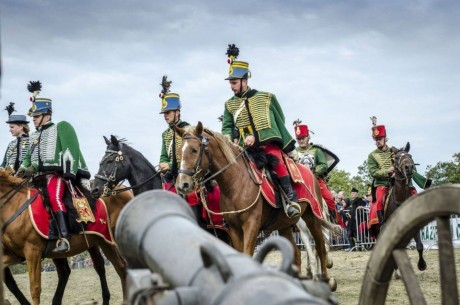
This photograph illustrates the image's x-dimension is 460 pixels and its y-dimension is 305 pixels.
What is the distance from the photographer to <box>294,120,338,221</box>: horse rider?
15.4 meters

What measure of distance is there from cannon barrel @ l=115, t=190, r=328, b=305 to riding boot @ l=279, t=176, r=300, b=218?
7.61m

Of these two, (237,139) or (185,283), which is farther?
(237,139)

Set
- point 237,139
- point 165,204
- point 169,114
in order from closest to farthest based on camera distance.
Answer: point 165,204, point 237,139, point 169,114

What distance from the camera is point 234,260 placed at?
2.87 meters

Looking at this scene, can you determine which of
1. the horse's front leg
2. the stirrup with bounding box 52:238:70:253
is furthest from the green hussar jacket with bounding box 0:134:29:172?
the horse's front leg

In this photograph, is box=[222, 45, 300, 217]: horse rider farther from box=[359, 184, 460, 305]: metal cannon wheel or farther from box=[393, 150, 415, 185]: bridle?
box=[359, 184, 460, 305]: metal cannon wheel

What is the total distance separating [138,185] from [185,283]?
9048 millimetres

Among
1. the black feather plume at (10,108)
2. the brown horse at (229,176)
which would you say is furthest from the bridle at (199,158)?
the black feather plume at (10,108)

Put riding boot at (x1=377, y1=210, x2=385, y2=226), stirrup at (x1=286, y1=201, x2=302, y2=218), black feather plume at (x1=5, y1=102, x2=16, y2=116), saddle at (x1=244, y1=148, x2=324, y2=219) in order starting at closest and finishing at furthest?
saddle at (x1=244, y1=148, x2=324, y2=219), stirrup at (x1=286, y1=201, x2=302, y2=218), black feather plume at (x1=5, y1=102, x2=16, y2=116), riding boot at (x1=377, y1=210, x2=385, y2=226)

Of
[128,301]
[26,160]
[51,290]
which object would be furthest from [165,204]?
[51,290]

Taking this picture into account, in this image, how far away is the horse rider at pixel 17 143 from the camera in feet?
44.4

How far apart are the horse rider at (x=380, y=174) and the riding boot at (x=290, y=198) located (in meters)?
3.97

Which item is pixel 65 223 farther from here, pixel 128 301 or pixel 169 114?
pixel 128 301

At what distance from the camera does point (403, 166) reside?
14258 mm
